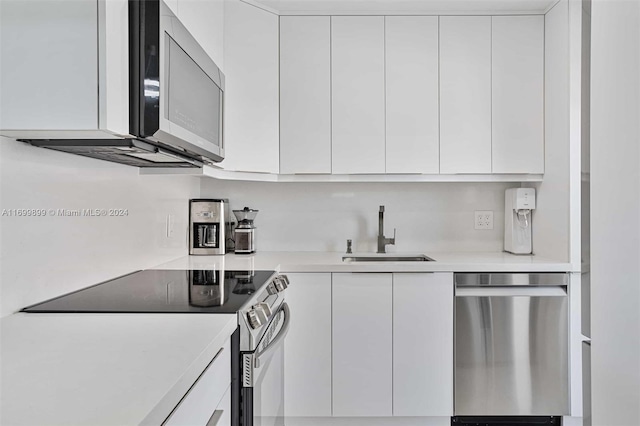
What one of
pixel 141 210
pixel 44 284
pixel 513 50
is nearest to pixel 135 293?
pixel 44 284

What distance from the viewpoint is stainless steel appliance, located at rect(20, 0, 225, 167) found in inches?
44.8

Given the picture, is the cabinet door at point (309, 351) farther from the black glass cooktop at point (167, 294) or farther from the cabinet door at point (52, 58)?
the cabinet door at point (52, 58)

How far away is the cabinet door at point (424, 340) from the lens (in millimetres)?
2256

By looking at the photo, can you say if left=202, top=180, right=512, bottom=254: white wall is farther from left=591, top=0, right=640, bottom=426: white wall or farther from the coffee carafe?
left=591, top=0, right=640, bottom=426: white wall

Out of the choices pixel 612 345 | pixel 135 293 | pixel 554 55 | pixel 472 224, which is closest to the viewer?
pixel 612 345

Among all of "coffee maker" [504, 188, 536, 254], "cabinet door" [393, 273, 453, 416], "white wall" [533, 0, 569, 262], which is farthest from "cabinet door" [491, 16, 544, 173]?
"cabinet door" [393, 273, 453, 416]

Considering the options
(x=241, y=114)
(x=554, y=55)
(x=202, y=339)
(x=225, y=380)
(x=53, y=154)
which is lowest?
(x=225, y=380)

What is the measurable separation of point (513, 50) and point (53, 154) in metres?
2.32

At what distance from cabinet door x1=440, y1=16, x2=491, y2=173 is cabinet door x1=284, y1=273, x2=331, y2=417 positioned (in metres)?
1.03

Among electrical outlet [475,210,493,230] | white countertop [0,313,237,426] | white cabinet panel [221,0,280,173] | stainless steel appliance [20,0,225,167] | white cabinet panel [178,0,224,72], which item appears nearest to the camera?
white countertop [0,313,237,426]

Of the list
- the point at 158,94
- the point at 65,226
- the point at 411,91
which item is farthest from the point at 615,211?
the point at 411,91

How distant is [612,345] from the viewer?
33.0 inches

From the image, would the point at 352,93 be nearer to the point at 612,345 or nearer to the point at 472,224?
the point at 472,224

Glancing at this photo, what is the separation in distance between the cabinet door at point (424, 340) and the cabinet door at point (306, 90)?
0.81 meters
